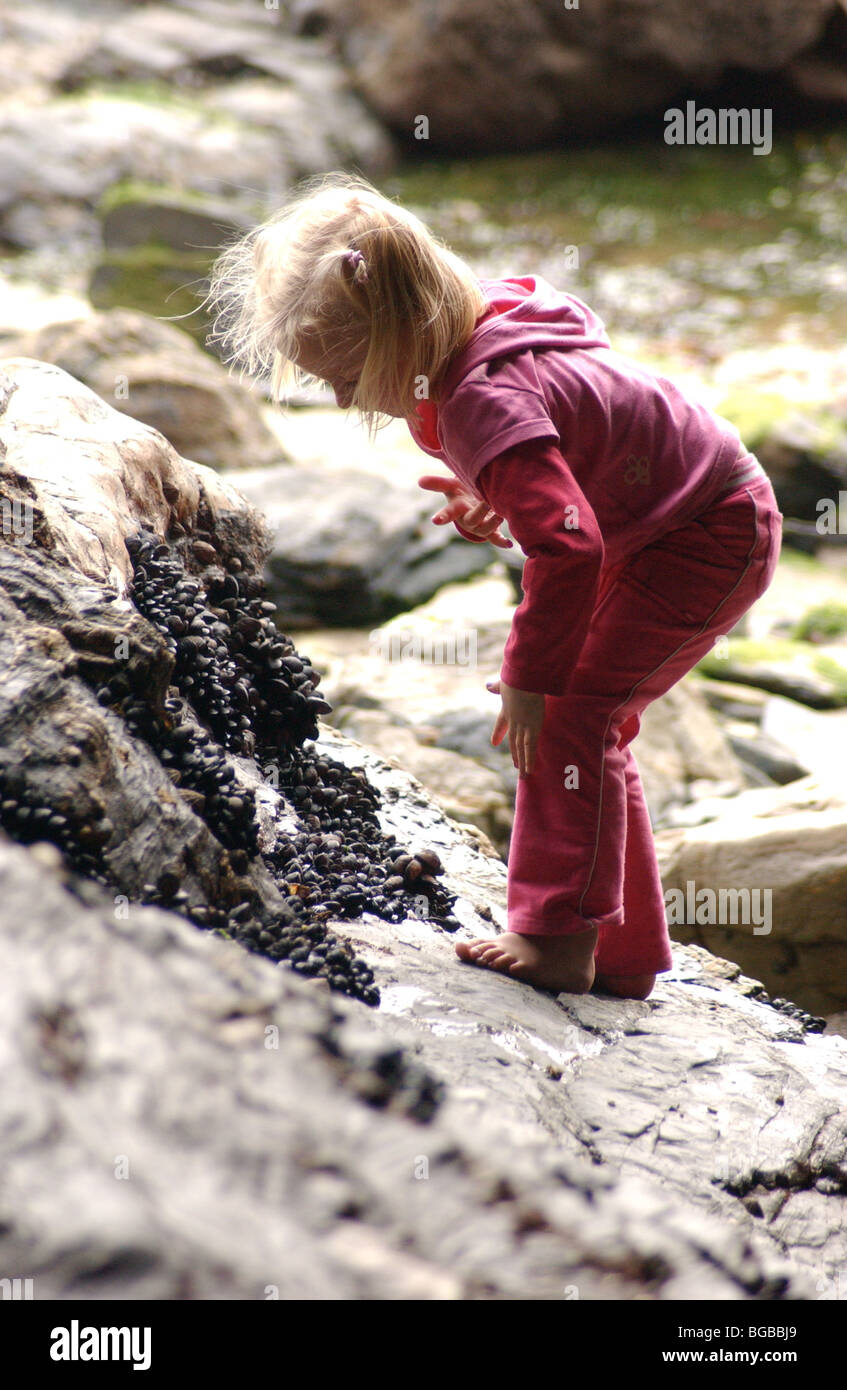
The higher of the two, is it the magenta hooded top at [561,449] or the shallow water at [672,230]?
the shallow water at [672,230]

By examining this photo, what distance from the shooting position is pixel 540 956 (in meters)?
2.13

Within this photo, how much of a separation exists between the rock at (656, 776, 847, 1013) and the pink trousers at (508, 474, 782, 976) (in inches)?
36.4

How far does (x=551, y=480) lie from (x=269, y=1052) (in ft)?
3.95

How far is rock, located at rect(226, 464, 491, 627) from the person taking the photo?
16.0ft

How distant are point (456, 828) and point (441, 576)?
253 cm

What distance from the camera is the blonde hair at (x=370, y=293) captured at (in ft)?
6.33

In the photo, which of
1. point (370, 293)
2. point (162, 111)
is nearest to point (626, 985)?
point (370, 293)

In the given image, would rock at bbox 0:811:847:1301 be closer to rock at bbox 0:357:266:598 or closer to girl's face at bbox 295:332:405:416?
rock at bbox 0:357:266:598

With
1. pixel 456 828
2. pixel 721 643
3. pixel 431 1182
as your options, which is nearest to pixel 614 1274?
pixel 431 1182

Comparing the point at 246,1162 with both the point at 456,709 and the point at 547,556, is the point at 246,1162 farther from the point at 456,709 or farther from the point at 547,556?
the point at 456,709

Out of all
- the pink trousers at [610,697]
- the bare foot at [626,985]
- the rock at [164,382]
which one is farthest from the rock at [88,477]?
the rock at [164,382]

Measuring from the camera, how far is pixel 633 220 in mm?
10430

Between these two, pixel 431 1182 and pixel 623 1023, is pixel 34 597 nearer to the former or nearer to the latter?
pixel 431 1182

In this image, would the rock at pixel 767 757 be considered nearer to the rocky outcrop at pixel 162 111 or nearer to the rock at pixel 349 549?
the rock at pixel 349 549
